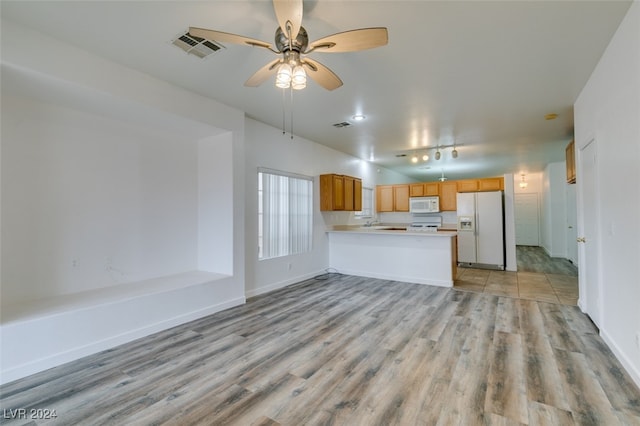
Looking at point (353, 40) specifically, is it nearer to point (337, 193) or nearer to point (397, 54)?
point (397, 54)

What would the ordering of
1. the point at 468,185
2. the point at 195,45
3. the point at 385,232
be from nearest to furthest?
1. the point at 195,45
2. the point at 385,232
3. the point at 468,185

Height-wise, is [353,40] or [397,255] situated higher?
[353,40]

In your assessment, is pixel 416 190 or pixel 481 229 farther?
pixel 416 190

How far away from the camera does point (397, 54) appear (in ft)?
8.63

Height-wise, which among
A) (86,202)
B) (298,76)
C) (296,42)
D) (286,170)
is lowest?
(86,202)

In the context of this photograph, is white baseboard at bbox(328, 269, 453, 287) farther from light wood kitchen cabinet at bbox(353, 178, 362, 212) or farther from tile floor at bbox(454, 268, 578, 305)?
light wood kitchen cabinet at bbox(353, 178, 362, 212)

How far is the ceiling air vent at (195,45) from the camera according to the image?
2.41 meters

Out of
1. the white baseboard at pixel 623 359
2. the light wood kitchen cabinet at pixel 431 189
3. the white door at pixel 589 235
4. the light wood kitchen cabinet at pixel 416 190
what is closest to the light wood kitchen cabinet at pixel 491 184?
the light wood kitchen cabinet at pixel 431 189

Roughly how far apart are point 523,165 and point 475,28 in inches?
304

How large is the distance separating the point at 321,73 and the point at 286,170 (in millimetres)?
2923

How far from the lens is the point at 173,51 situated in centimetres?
261

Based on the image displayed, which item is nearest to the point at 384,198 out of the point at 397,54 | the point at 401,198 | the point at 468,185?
the point at 401,198

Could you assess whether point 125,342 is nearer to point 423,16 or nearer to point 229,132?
point 229,132

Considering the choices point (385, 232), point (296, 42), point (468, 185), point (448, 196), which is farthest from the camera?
point (448, 196)
